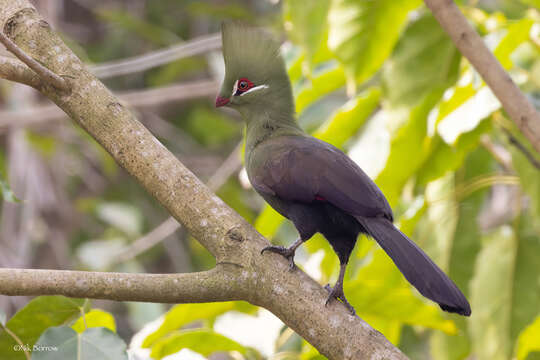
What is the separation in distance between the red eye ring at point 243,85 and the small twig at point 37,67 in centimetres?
84

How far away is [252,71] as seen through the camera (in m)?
2.46

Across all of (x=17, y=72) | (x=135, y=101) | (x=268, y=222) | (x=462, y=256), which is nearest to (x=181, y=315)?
(x=268, y=222)

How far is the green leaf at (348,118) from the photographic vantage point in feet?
8.87

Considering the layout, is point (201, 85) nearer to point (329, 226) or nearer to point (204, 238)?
point (329, 226)

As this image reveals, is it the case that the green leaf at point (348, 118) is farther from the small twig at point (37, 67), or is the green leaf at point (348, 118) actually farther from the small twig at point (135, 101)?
the small twig at point (135, 101)

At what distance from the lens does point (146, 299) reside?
149 cm

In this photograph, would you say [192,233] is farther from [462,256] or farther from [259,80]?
[462,256]

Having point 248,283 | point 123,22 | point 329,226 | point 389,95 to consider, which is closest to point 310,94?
point 389,95

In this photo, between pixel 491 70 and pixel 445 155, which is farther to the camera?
pixel 445 155

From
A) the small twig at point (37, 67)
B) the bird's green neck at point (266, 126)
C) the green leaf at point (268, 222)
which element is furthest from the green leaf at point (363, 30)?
the small twig at point (37, 67)

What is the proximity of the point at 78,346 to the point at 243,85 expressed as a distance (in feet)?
4.15

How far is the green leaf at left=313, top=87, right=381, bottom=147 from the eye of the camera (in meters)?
2.71

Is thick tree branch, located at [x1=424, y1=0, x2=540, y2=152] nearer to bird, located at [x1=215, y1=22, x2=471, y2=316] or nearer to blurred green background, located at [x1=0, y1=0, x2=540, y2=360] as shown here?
blurred green background, located at [x1=0, y1=0, x2=540, y2=360]

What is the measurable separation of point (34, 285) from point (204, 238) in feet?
1.53
